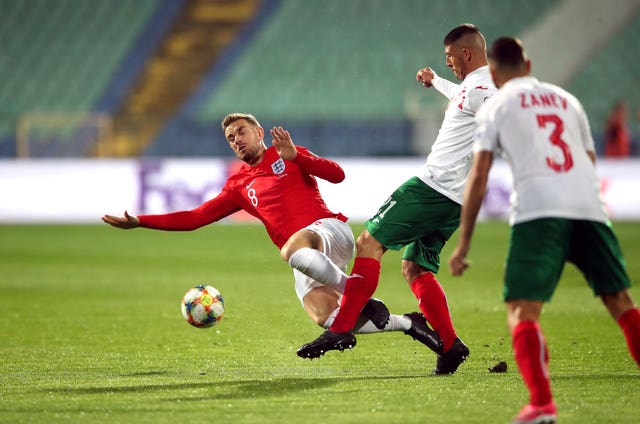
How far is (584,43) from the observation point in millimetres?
24297

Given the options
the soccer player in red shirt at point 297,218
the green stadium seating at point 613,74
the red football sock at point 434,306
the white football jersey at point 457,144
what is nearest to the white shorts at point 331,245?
the soccer player in red shirt at point 297,218

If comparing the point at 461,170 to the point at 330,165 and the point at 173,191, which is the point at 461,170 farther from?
the point at 173,191

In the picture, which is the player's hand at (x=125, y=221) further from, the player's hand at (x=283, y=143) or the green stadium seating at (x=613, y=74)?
the green stadium seating at (x=613, y=74)

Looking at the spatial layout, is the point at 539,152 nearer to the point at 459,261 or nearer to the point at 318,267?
the point at 459,261

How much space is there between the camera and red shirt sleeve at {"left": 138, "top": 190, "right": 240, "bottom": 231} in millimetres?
7051

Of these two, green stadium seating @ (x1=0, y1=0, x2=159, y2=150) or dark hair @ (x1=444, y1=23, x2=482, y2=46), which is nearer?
dark hair @ (x1=444, y1=23, x2=482, y2=46)

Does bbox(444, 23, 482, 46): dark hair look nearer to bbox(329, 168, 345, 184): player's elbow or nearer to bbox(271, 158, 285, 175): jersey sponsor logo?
bbox(329, 168, 345, 184): player's elbow

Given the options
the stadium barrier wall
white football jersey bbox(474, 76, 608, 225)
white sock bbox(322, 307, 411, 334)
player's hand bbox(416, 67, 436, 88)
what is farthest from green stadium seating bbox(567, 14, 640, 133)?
white football jersey bbox(474, 76, 608, 225)

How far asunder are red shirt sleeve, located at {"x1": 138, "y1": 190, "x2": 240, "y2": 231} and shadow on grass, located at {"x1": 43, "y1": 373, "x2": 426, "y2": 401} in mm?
1281

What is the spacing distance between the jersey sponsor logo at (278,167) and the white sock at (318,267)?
2.51 feet

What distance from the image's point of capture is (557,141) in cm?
489

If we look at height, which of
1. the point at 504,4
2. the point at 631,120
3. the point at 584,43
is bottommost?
the point at 631,120

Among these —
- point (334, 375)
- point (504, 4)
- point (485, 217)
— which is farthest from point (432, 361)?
point (504, 4)

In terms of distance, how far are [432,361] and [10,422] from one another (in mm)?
2851
